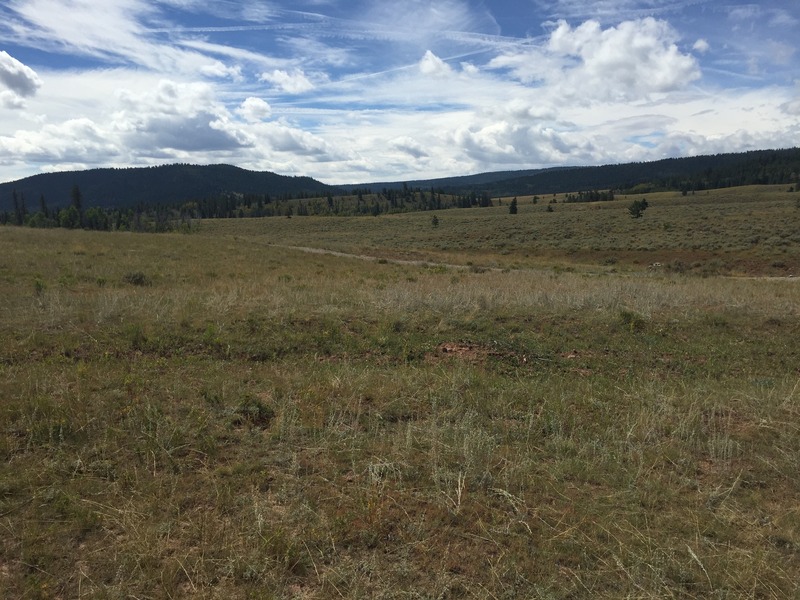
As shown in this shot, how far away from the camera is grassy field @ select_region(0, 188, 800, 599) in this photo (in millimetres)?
3391

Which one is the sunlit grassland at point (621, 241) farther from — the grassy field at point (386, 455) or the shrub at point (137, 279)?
the grassy field at point (386, 455)

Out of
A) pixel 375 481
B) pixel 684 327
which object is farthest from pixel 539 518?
pixel 684 327

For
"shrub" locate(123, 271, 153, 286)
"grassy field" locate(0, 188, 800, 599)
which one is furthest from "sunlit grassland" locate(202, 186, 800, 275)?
"grassy field" locate(0, 188, 800, 599)

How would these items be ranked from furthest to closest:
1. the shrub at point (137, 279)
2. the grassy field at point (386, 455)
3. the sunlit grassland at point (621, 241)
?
the sunlit grassland at point (621, 241) < the shrub at point (137, 279) < the grassy field at point (386, 455)

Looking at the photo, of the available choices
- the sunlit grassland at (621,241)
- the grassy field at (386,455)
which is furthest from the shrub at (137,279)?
the sunlit grassland at (621,241)

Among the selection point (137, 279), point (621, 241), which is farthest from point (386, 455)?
point (621, 241)

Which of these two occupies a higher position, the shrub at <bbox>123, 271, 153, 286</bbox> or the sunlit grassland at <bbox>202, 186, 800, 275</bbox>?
the shrub at <bbox>123, 271, 153, 286</bbox>

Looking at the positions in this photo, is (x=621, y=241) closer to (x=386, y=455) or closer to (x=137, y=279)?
(x=137, y=279)

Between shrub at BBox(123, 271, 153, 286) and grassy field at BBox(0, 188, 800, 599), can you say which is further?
shrub at BBox(123, 271, 153, 286)

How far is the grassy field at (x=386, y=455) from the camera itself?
339 centimetres

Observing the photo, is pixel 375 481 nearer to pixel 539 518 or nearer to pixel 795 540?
pixel 539 518

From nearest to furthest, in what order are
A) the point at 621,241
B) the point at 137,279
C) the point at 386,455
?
the point at 386,455
the point at 137,279
the point at 621,241

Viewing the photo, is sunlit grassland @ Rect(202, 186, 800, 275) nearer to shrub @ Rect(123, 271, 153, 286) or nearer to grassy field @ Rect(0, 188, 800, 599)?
shrub @ Rect(123, 271, 153, 286)

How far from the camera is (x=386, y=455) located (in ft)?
→ 15.9
